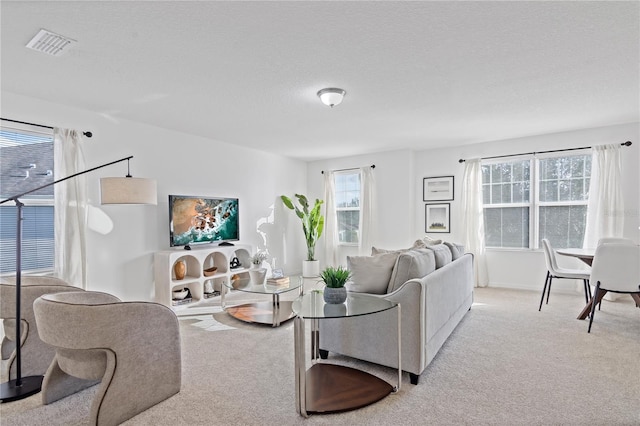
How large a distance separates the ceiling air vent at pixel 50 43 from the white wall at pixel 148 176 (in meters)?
1.29

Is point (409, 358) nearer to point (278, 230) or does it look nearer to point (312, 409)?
point (312, 409)

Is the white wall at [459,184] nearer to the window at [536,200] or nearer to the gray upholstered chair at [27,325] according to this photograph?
the window at [536,200]

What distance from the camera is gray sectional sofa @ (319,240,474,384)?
2.32 m

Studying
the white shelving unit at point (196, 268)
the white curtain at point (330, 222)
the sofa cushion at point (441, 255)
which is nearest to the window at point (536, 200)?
the sofa cushion at point (441, 255)

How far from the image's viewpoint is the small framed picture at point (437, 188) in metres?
5.79

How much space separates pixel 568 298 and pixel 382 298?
11.9ft

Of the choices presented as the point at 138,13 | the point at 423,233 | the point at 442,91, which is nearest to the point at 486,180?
the point at 423,233

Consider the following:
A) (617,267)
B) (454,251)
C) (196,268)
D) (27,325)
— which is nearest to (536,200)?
(617,267)

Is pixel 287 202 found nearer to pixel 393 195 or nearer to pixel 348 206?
pixel 348 206

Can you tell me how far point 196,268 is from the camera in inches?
181

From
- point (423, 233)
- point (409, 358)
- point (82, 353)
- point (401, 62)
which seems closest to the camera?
point (82, 353)

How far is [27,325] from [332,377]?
2.14 m

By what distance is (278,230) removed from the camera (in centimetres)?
637

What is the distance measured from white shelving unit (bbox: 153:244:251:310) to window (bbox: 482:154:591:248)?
3.96 m
